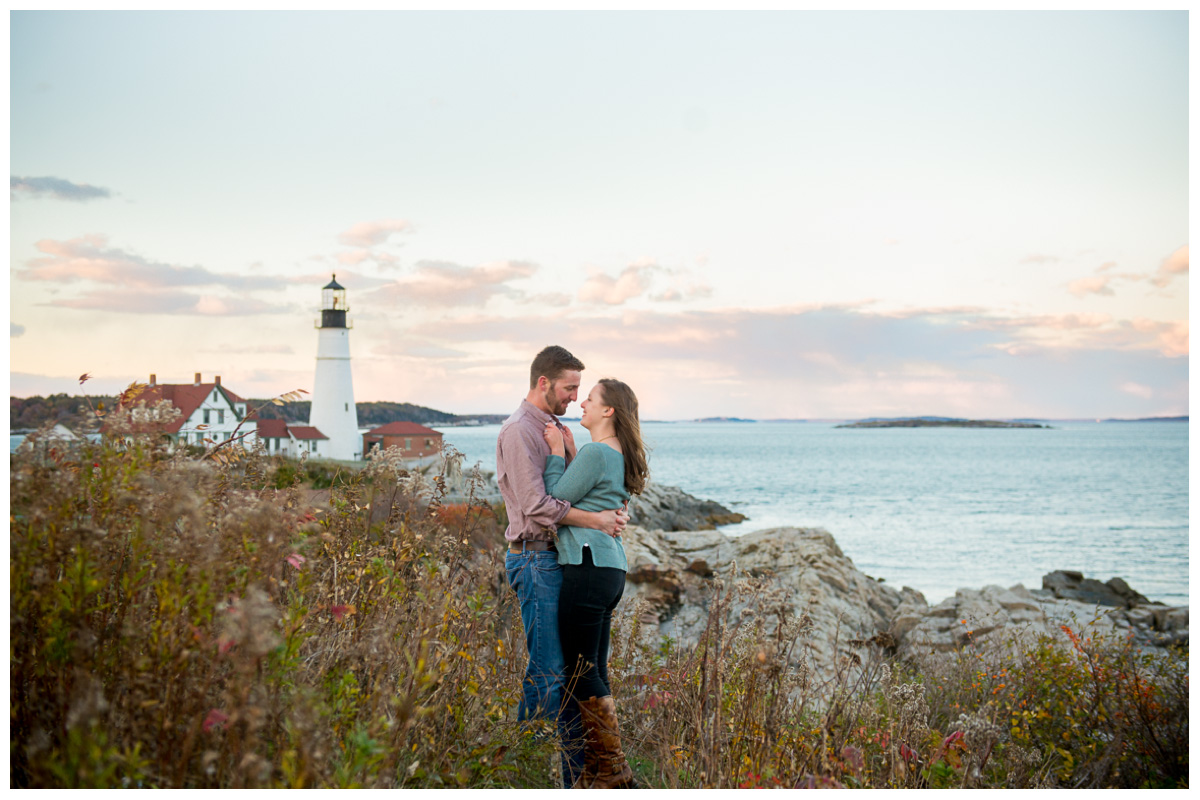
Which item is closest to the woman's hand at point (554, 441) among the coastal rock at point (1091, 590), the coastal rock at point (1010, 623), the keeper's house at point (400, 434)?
the coastal rock at point (1010, 623)

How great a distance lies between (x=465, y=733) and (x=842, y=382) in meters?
31.2

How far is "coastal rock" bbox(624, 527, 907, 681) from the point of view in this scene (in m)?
8.64

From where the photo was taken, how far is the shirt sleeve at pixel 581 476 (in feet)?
12.5

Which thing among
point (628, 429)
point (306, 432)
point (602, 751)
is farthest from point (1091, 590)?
point (306, 432)

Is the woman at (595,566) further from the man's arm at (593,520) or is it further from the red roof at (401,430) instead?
the red roof at (401,430)

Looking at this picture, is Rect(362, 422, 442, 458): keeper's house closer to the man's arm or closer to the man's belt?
the man's belt

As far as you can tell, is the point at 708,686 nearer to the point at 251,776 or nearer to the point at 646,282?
the point at 251,776

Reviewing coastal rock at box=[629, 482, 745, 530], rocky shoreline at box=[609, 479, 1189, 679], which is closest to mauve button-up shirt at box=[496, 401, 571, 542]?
rocky shoreline at box=[609, 479, 1189, 679]

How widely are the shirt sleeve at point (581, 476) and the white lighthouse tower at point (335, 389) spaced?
31334 millimetres

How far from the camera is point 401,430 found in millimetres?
39969

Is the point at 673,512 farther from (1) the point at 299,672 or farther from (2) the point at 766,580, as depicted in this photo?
(1) the point at 299,672

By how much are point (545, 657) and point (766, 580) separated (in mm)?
4939

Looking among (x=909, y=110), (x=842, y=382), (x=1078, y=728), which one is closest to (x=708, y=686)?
(x=1078, y=728)

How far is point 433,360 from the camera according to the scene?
2206cm
